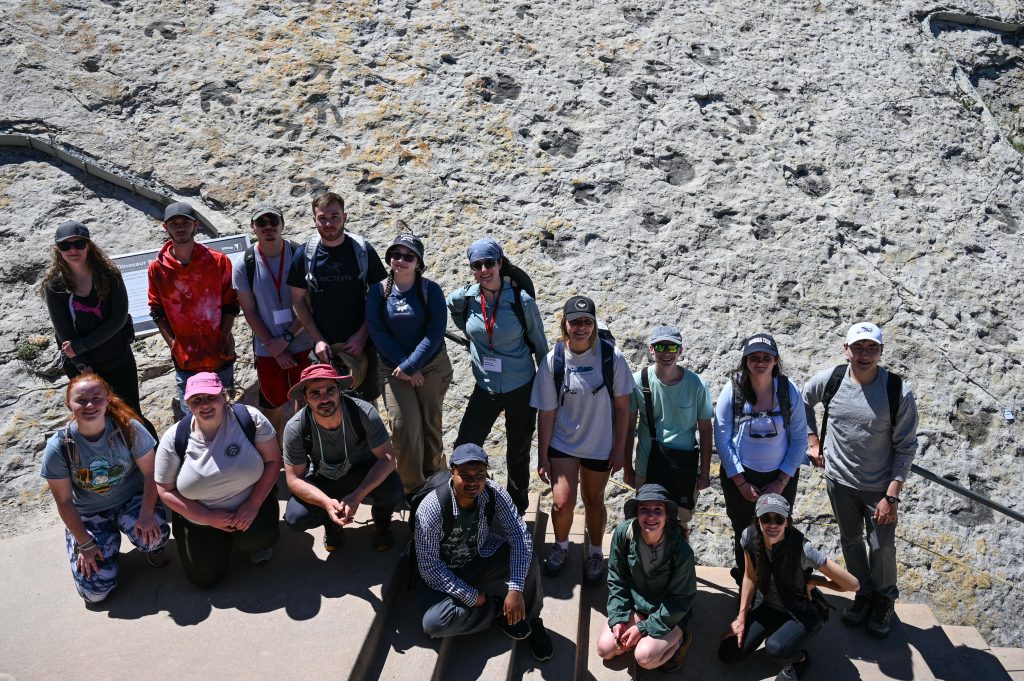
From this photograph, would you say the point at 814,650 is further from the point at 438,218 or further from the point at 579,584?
the point at 438,218

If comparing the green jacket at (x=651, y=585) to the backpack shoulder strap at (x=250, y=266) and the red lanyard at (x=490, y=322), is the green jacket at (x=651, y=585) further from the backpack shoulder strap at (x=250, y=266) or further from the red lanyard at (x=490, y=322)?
the backpack shoulder strap at (x=250, y=266)

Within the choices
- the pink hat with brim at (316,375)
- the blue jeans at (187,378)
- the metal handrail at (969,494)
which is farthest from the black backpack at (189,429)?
the metal handrail at (969,494)

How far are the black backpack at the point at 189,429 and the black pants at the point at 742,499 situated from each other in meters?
3.00

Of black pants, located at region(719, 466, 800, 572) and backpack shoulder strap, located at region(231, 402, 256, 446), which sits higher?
backpack shoulder strap, located at region(231, 402, 256, 446)

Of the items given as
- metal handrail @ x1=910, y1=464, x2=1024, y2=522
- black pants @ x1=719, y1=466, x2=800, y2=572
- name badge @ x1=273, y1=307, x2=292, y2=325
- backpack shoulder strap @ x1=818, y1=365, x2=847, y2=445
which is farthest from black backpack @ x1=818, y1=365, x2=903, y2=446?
name badge @ x1=273, y1=307, x2=292, y2=325

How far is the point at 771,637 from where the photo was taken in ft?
15.4

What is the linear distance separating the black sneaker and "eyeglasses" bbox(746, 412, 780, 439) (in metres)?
1.83

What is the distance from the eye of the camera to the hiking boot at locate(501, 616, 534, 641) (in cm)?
452

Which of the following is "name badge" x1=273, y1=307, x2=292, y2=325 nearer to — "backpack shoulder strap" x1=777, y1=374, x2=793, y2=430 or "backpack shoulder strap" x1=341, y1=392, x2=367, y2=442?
"backpack shoulder strap" x1=341, y1=392, x2=367, y2=442

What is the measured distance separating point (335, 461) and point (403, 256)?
1372 millimetres

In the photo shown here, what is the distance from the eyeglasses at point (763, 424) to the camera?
16.0ft

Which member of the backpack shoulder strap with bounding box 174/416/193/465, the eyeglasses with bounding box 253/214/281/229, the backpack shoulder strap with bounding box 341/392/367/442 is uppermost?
the eyeglasses with bounding box 253/214/281/229

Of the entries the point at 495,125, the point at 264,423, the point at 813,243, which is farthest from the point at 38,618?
the point at 813,243

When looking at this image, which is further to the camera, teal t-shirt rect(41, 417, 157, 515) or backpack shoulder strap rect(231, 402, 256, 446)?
backpack shoulder strap rect(231, 402, 256, 446)
